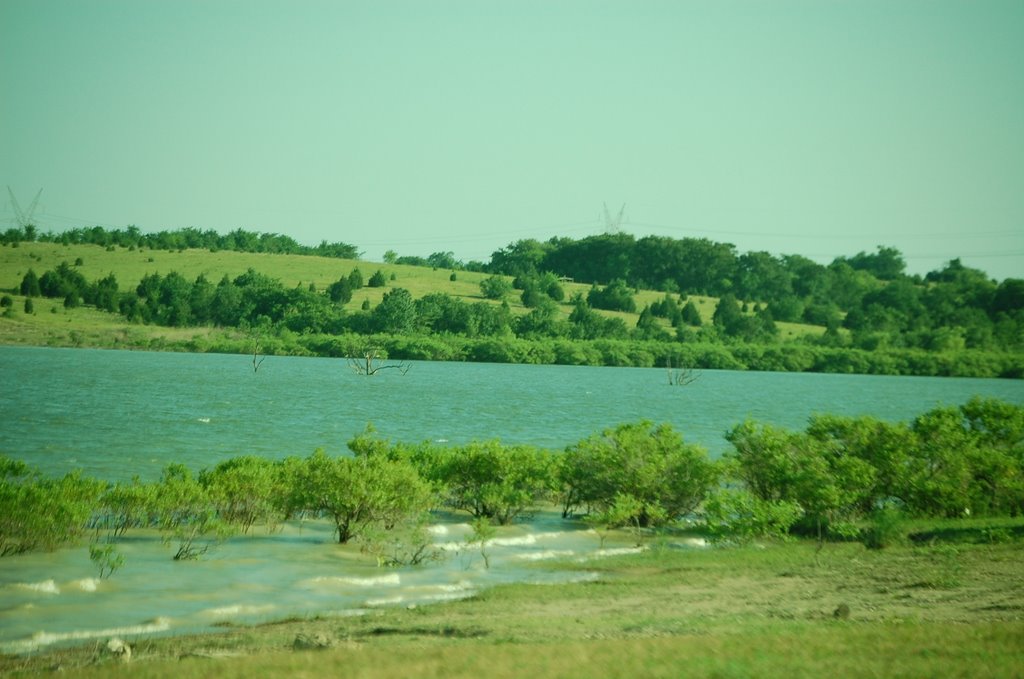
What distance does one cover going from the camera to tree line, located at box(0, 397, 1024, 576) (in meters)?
20.8

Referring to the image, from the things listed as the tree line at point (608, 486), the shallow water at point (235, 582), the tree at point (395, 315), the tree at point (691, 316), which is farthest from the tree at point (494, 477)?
the tree at point (691, 316)

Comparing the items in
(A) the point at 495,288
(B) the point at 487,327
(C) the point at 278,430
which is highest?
(A) the point at 495,288

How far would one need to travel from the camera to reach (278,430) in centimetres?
4759

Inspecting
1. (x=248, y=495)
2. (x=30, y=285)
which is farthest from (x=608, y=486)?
(x=30, y=285)

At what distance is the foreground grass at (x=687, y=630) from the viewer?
1065 centimetres

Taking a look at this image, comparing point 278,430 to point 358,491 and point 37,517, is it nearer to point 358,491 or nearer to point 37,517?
point 358,491

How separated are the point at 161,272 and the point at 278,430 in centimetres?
8820

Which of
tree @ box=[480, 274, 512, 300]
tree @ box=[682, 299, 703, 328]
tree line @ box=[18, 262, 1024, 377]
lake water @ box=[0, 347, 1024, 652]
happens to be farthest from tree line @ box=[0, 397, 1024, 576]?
tree @ box=[682, 299, 703, 328]

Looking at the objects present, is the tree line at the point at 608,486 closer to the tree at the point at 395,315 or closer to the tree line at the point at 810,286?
the tree at the point at 395,315

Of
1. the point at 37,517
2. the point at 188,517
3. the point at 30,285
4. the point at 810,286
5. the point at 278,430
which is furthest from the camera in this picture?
the point at 810,286

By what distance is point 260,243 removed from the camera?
180250mm

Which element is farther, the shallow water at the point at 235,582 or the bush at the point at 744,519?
the bush at the point at 744,519

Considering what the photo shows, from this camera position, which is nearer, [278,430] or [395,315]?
[278,430]

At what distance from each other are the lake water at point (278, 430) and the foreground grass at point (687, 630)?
73.1 inches
